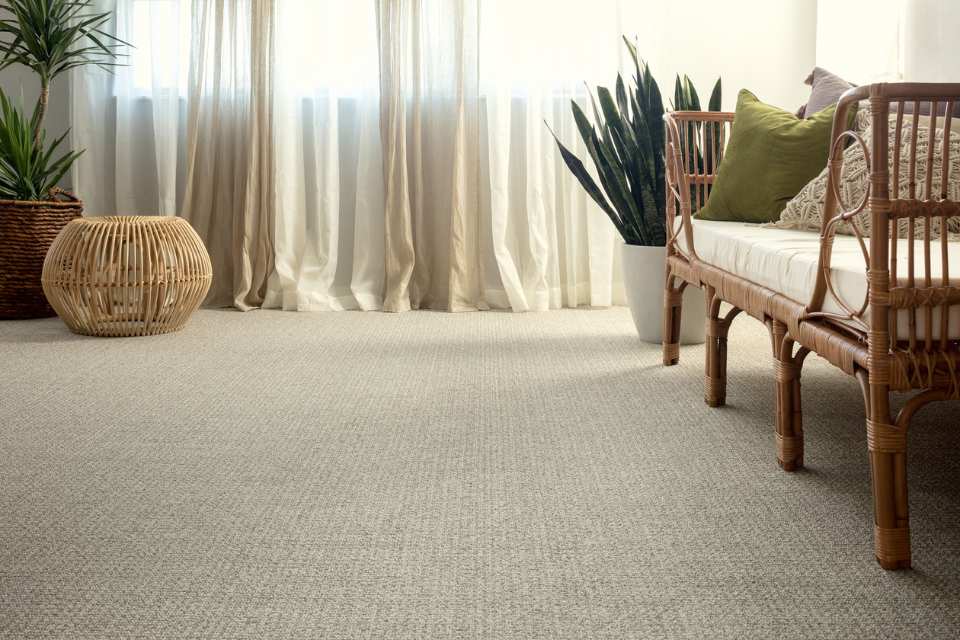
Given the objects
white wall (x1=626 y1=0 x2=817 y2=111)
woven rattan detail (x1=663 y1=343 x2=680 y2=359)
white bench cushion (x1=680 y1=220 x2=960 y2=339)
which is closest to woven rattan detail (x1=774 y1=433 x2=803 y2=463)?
white bench cushion (x1=680 y1=220 x2=960 y2=339)

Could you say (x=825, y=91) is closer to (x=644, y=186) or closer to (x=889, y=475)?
(x=644, y=186)

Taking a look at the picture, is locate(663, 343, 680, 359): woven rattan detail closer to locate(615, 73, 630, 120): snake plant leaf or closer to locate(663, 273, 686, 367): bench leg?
locate(663, 273, 686, 367): bench leg

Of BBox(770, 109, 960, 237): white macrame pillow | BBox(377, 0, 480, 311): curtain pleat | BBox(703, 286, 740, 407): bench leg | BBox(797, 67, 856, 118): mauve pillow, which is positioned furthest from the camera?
BBox(377, 0, 480, 311): curtain pleat

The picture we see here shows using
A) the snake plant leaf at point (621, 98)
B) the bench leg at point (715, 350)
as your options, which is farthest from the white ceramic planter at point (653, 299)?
the bench leg at point (715, 350)

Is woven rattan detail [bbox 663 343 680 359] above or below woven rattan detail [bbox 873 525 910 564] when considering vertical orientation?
above

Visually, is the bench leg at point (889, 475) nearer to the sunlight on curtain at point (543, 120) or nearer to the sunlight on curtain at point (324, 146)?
the sunlight on curtain at point (543, 120)

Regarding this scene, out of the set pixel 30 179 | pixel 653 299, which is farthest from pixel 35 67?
pixel 653 299

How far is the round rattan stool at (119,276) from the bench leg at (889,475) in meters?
2.66

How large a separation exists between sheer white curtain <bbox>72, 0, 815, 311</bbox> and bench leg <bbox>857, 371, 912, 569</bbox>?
108 inches

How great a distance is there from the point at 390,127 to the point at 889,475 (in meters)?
3.06

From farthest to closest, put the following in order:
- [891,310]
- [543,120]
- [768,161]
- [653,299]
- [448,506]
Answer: [543,120], [653,299], [768,161], [448,506], [891,310]

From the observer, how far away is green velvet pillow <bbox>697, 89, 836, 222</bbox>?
2568mm

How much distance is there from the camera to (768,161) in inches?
103

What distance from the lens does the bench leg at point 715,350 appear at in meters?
2.36
